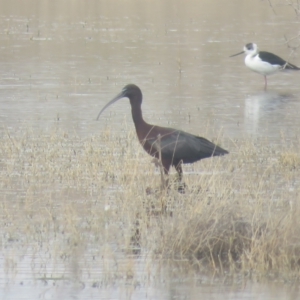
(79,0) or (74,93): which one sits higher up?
(79,0)

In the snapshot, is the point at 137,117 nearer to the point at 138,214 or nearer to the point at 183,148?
the point at 183,148

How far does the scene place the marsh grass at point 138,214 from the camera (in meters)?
6.56

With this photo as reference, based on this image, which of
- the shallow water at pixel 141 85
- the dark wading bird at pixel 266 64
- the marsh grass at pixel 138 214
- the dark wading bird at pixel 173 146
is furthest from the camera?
the dark wading bird at pixel 266 64

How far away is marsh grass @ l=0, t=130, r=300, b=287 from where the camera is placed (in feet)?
21.5

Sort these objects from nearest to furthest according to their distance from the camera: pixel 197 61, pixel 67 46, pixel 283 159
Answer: pixel 283 159 < pixel 197 61 < pixel 67 46

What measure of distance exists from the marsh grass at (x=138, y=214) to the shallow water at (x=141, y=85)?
19cm

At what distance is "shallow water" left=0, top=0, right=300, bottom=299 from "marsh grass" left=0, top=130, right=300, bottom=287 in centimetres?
19

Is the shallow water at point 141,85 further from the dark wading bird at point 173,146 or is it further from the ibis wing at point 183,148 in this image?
the ibis wing at point 183,148

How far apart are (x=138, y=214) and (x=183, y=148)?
132cm

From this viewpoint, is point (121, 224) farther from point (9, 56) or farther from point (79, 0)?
point (79, 0)

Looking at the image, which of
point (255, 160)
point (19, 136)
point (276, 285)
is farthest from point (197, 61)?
point (276, 285)

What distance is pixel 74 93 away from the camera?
54.5 ft

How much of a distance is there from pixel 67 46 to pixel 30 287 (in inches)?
727

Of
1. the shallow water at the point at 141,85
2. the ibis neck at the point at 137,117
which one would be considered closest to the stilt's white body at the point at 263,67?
the shallow water at the point at 141,85
